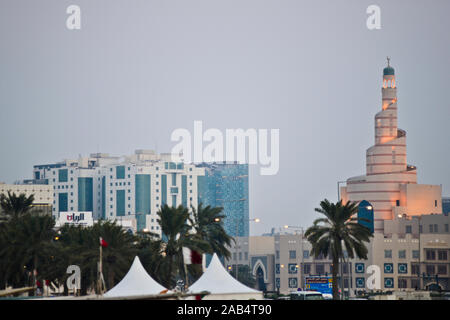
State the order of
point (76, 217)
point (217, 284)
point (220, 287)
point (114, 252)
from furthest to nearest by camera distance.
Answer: point (76, 217) → point (114, 252) → point (217, 284) → point (220, 287)

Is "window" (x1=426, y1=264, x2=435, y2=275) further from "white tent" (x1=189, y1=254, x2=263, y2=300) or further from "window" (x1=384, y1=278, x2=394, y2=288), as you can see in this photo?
"white tent" (x1=189, y1=254, x2=263, y2=300)

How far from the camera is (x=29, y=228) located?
7475 cm

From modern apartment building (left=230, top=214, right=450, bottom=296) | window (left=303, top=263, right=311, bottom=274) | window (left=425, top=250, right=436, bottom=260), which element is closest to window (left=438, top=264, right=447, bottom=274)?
modern apartment building (left=230, top=214, right=450, bottom=296)

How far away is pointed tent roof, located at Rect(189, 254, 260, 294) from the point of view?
62.5m

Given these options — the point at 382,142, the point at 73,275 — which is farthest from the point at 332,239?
the point at 382,142

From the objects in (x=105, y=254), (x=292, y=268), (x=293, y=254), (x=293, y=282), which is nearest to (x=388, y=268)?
(x=293, y=282)

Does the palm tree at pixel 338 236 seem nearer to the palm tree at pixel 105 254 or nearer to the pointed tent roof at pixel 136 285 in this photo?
the palm tree at pixel 105 254

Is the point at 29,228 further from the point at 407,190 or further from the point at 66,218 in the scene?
the point at 66,218

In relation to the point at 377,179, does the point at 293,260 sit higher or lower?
lower

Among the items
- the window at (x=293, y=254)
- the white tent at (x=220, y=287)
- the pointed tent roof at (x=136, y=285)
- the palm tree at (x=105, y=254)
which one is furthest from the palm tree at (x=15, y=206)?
the window at (x=293, y=254)

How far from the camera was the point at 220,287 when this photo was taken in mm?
63000

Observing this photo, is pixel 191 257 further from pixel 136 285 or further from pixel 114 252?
pixel 114 252

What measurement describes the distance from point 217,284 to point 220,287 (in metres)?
0.56
